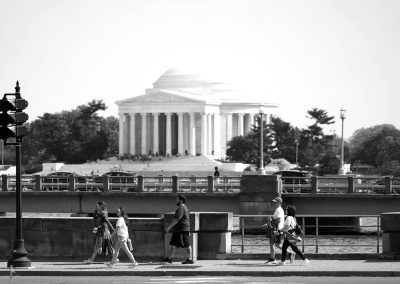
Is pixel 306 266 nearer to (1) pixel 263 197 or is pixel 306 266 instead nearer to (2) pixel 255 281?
(2) pixel 255 281

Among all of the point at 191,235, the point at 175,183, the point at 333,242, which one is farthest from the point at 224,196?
the point at 191,235

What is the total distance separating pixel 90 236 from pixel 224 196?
3378 cm

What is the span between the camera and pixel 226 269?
41562mm

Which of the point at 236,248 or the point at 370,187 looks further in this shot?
the point at 370,187

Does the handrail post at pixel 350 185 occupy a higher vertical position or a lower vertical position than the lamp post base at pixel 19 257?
higher

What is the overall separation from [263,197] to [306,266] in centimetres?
3438

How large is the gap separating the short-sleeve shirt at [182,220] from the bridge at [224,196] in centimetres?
3222

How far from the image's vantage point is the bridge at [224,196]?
7575 centimetres

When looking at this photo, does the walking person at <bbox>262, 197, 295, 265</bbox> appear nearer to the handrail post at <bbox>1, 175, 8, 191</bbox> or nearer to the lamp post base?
the lamp post base

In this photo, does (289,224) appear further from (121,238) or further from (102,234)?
(102,234)

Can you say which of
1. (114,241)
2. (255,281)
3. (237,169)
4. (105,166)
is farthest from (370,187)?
(105,166)

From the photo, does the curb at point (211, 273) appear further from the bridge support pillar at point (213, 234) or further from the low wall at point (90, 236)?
the bridge support pillar at point (213, 234)

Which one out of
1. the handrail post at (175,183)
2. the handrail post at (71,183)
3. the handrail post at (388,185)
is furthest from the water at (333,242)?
the handrail post at (71,183)

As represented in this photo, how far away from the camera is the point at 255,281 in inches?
1542
